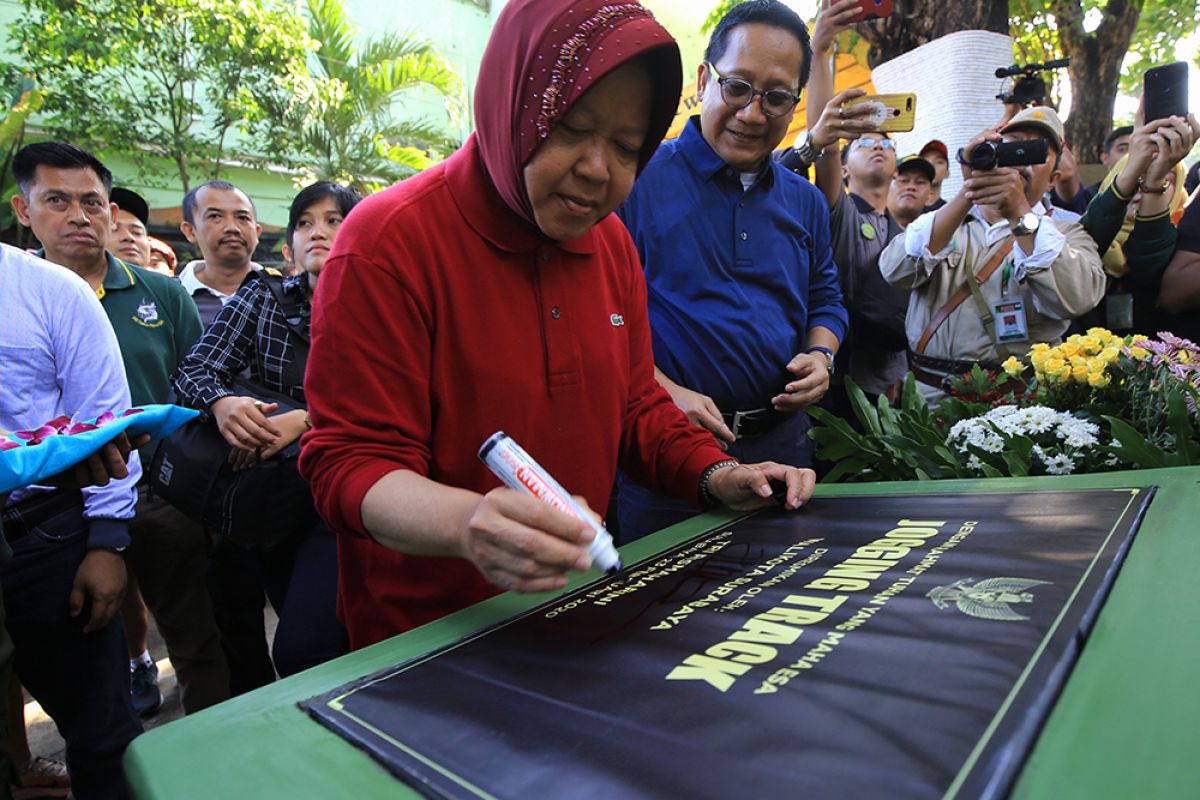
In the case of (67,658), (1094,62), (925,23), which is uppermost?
(1094,62)

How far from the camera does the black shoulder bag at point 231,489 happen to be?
6.78 ft

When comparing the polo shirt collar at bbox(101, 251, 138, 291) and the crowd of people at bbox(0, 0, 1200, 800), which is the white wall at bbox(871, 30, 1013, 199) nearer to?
the crowd of people at bbox(0, 0, 1200, 800)

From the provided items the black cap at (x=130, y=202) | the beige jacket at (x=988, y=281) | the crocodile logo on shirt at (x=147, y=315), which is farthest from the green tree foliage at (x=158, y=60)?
the beige jacket at (x=988, y=281)

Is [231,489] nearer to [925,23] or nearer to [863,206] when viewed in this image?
[863,206]

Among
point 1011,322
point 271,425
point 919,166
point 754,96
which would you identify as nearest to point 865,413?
point 1011,322

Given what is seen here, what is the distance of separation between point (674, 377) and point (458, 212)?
113 centimetres

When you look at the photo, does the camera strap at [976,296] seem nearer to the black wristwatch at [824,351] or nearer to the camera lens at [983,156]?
the camera lens at [983,156]

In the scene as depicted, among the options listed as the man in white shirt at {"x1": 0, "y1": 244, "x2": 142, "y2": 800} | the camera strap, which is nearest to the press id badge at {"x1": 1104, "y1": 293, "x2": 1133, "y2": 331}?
the camera strap

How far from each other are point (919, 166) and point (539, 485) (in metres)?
3.98

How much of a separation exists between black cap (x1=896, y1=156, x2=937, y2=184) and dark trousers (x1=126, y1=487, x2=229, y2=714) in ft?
12.9

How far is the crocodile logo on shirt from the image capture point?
9.86 ft

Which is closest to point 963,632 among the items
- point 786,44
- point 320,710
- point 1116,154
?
point 320,710

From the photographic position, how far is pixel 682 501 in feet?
6.84

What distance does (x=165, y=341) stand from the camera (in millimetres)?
3068
